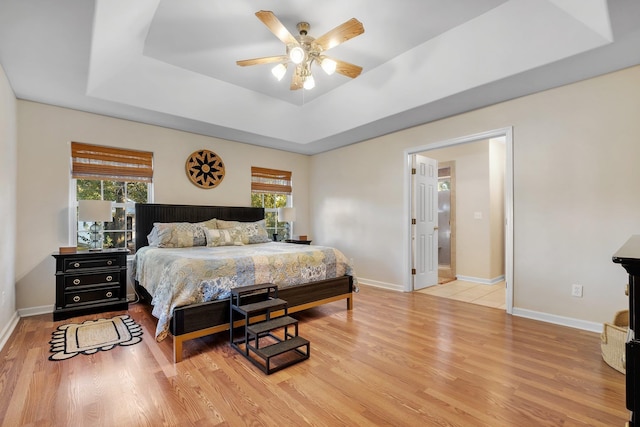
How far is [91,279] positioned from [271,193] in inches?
118

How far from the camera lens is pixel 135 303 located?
384cm

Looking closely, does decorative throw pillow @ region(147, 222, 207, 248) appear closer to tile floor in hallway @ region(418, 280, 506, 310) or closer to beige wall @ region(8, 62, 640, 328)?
beige wall @ region(8, 62, 640, 328)

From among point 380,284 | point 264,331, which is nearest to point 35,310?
point 264,331

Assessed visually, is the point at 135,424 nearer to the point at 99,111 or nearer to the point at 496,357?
the point at 496,357

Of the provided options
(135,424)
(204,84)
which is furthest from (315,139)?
(135,424)

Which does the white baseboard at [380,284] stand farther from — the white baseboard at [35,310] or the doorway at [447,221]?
the white baseboard at [35,310]

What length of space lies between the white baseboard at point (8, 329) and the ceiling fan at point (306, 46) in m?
3.17

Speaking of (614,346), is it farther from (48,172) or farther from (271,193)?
(48,172)

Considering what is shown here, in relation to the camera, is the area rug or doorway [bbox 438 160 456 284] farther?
doorway [bbox 438 160 456 284]

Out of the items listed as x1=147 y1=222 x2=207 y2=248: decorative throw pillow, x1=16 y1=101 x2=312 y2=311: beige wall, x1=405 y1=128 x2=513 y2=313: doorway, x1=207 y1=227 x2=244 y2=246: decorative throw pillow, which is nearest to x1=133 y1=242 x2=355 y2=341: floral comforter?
x1=147 y1=222 x2=207 y2=248: decorative throw pillow

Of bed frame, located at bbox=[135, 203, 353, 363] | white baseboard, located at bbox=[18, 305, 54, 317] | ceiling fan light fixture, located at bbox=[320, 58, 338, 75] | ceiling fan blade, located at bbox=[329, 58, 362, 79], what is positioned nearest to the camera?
bed frame, located at bbox=[135, 203, 353, 363]

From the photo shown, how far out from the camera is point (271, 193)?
5.59 m

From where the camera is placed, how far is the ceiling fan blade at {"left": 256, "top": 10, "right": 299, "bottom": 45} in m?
2.16

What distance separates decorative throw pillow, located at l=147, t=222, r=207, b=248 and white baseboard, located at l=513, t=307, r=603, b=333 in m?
3.91
